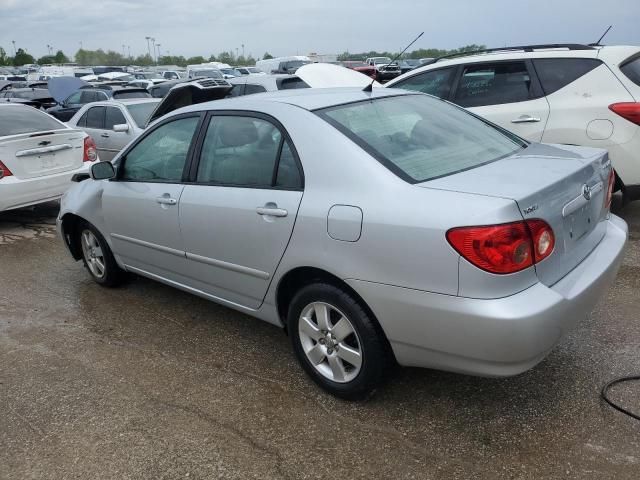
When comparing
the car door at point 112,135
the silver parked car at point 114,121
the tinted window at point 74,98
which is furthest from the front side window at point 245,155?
the tinted window at point 74,98

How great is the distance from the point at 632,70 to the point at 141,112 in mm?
7060

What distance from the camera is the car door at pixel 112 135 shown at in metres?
9.15

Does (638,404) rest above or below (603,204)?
below

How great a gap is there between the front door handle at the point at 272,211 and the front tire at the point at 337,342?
397 millimetres

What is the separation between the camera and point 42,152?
6922mm

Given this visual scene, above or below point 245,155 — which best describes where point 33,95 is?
below

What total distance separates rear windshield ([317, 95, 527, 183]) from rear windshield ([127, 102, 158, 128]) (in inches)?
261

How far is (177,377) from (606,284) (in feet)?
7.72

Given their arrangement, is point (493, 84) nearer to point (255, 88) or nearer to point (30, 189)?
point (255, 88)

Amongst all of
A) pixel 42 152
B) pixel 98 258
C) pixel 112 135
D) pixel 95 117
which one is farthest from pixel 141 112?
pixel 98 258

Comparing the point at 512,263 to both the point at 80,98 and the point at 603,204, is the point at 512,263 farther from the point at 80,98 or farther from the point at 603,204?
the point at 80,98

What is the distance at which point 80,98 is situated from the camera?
1538cm

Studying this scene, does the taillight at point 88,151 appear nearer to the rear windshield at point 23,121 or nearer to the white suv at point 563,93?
the rear windshield at point 23,121

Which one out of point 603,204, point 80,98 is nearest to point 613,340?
point 603,204
